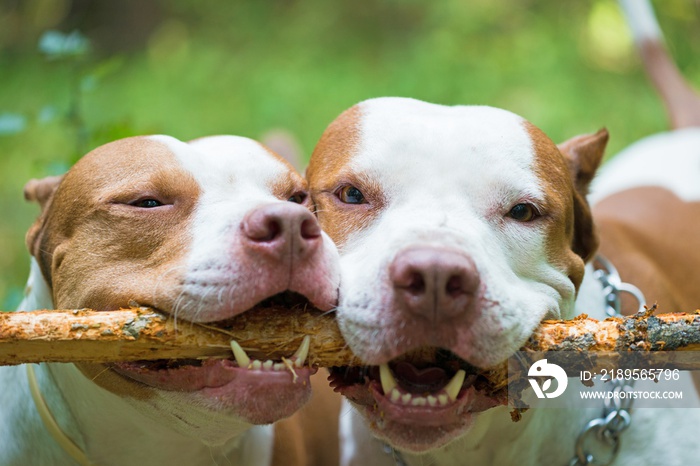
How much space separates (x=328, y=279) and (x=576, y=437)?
50.6 inches

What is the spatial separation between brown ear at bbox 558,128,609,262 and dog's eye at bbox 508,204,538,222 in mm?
410

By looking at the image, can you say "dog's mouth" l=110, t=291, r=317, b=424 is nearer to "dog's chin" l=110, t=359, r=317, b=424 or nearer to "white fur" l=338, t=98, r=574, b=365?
"dog's chin" l=110, t=359, r=317, b=424

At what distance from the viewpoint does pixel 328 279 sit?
2.86m

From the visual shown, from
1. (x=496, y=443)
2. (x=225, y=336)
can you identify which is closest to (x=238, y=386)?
(x=225, y=336)

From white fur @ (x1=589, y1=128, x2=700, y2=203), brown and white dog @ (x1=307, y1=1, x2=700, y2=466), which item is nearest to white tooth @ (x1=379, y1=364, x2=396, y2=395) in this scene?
brown and white dog @ (x1=307, y1=1, x2=700, y2=466)

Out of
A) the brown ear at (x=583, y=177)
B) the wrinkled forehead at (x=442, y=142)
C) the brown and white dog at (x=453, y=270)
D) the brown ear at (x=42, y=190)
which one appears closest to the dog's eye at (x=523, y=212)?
the brown and white dog at (x=453, y=270)

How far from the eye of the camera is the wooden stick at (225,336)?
106 inches

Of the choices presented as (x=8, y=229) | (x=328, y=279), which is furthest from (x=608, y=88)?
(x=328, y=279)

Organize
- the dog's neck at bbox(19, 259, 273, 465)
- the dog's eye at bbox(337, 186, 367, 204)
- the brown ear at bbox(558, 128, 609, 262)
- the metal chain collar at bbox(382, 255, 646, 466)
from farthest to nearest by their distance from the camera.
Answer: the brown ear at bbox(558, 128, 609, 262) < the metal chain collar at bbox(382, 255, 646, 466) < the dog's eye at bbox(337, 186, 367, 204) < the dog's neck at bbox(19, 259, 273, 465)

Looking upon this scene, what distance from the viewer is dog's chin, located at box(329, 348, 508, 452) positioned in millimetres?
2789

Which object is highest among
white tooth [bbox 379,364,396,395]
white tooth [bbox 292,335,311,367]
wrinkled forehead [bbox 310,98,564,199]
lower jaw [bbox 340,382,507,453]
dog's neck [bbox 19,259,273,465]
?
wrinkled forehead [bbox 310,98,564,199]

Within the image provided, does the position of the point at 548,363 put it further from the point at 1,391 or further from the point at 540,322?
the point at 1,391

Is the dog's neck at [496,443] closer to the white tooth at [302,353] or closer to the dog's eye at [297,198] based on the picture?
the white tooth at [302,353]

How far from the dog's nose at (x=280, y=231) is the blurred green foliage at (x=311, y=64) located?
13.7ft
